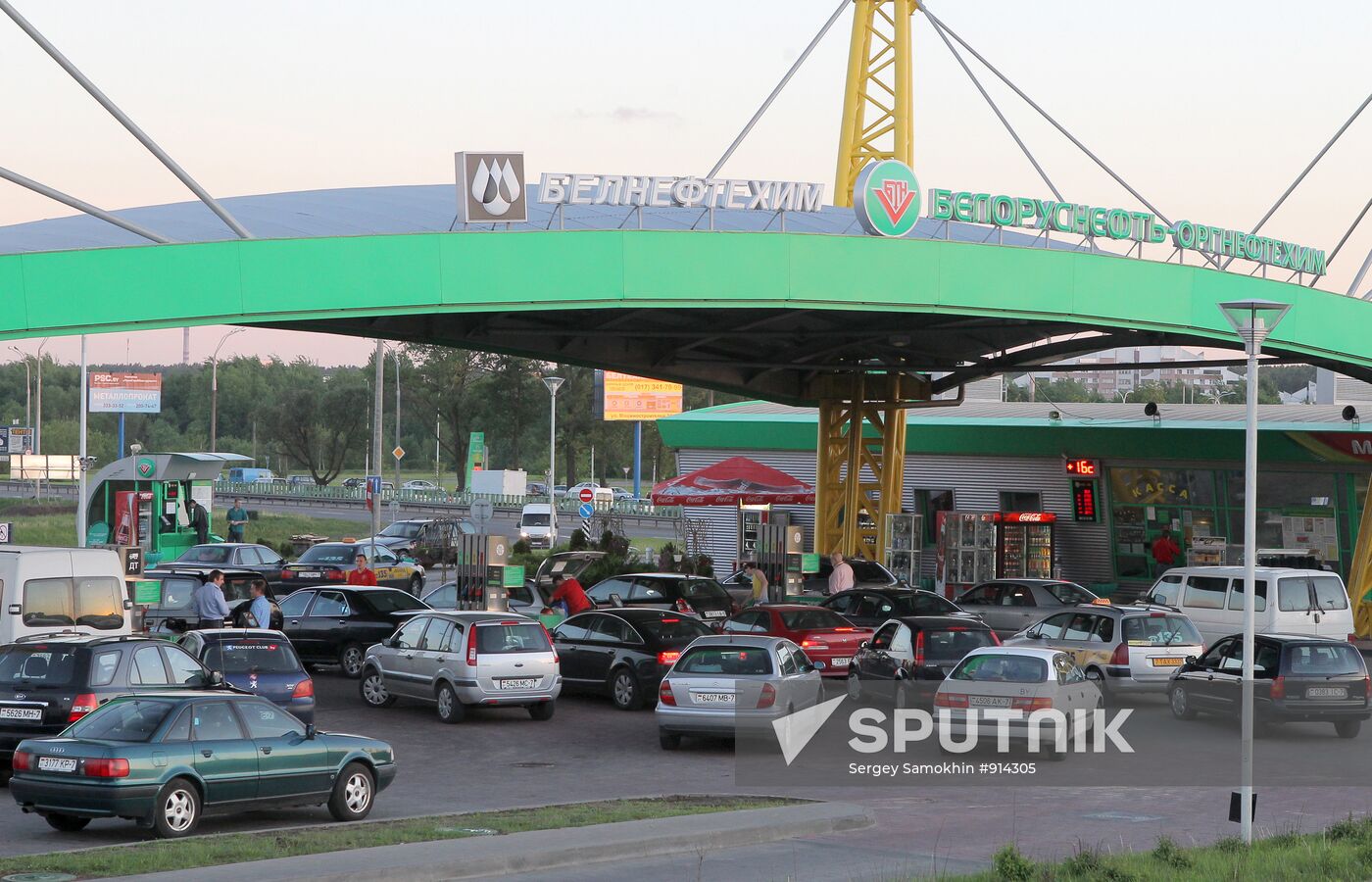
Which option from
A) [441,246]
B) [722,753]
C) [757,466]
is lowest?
[722,753]

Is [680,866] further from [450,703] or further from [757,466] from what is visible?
[757,466]

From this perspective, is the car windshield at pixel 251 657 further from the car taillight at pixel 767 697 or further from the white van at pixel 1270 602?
the white van at pixel 1270 602

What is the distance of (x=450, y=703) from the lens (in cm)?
2156

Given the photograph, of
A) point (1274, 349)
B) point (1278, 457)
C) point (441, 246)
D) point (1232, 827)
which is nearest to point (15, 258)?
point (441, 246)

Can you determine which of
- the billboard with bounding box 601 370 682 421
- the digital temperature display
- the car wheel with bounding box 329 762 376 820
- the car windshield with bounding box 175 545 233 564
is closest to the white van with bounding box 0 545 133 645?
the car wheel with bounding box 329 762 376 820

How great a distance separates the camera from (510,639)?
21.6 m

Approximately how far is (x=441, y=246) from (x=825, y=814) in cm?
1080

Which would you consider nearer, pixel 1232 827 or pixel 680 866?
pixel 680 866

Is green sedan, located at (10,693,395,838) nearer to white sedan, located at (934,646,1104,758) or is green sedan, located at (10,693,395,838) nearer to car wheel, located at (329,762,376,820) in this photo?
car wheel, located at (329,762,376,820)

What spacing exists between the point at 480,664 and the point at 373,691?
9.22 feet

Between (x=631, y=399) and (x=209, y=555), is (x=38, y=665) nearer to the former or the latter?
(x=209, y=555)

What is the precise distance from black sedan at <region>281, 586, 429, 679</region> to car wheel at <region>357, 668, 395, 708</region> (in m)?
2.83

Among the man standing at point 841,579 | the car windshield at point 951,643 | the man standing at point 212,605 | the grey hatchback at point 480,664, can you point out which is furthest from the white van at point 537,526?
the car windshield at point 951,643

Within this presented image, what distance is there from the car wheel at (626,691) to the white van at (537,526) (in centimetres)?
3876
